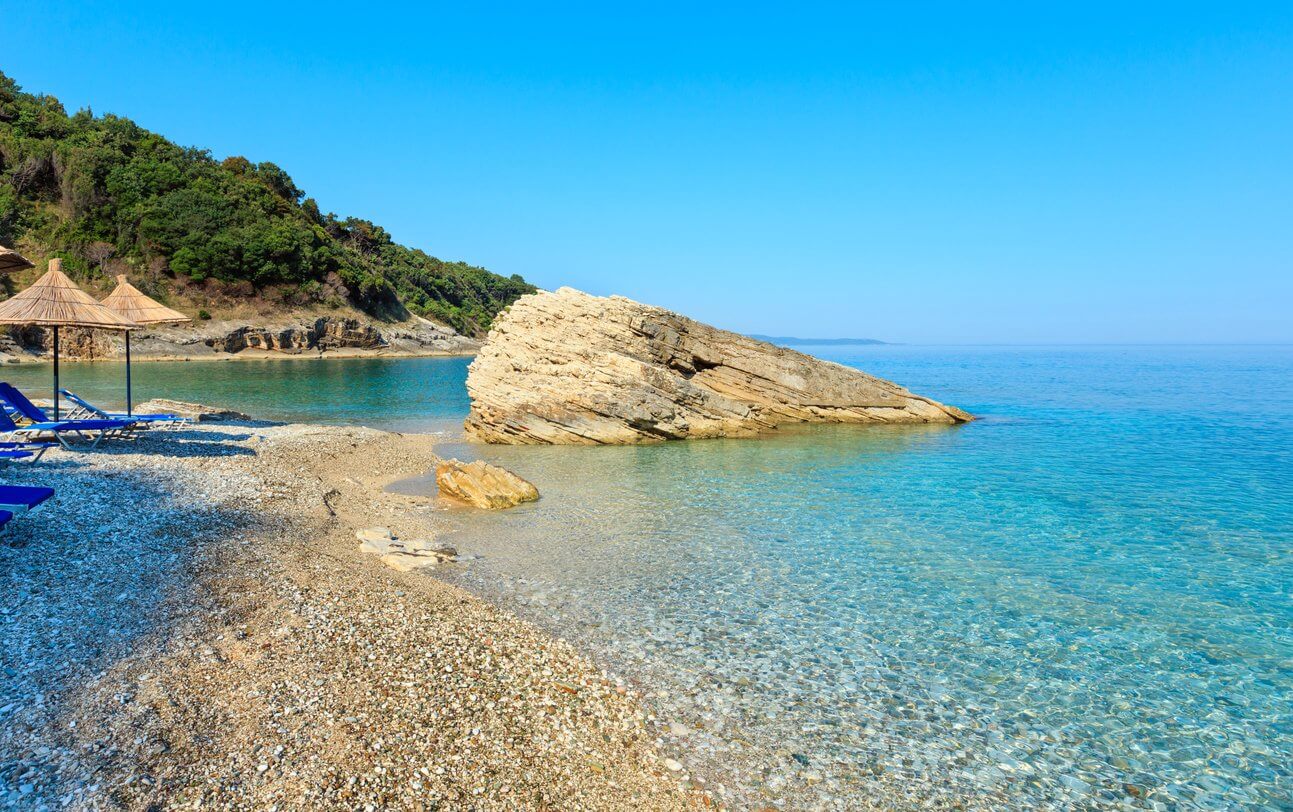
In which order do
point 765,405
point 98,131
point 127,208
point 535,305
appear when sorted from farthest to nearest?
point 98,131, point 127,208, point 765,405, point 535,305

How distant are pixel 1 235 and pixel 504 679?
277ft

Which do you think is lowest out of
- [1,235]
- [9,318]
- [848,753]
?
[848,753]

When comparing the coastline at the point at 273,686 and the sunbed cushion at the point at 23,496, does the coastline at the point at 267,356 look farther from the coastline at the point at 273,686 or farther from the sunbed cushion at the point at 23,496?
the coastline at the point at 273,686

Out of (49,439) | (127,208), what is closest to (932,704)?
(49,439)

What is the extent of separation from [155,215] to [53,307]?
217 feet

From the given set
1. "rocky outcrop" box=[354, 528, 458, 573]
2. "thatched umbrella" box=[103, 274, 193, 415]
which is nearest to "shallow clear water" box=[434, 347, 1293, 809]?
"rocky outcrop" box=[354, 528, 458, 573]

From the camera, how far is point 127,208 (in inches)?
2744

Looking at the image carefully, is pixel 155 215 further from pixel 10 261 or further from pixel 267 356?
pixel 10 261

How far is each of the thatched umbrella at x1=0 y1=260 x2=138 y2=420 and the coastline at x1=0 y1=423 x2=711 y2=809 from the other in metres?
8.63

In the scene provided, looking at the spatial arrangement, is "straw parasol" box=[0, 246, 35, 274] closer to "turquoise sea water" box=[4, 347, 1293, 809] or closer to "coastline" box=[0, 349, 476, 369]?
"turquoise sea water" box=[4, 347, 1293, 809]

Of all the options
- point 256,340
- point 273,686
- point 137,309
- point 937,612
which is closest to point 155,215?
point 256,340

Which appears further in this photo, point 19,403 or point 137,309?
point 137,309

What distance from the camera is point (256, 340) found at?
7031 centimetres

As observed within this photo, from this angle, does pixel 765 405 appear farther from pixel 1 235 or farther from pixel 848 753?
pixel 1 235
